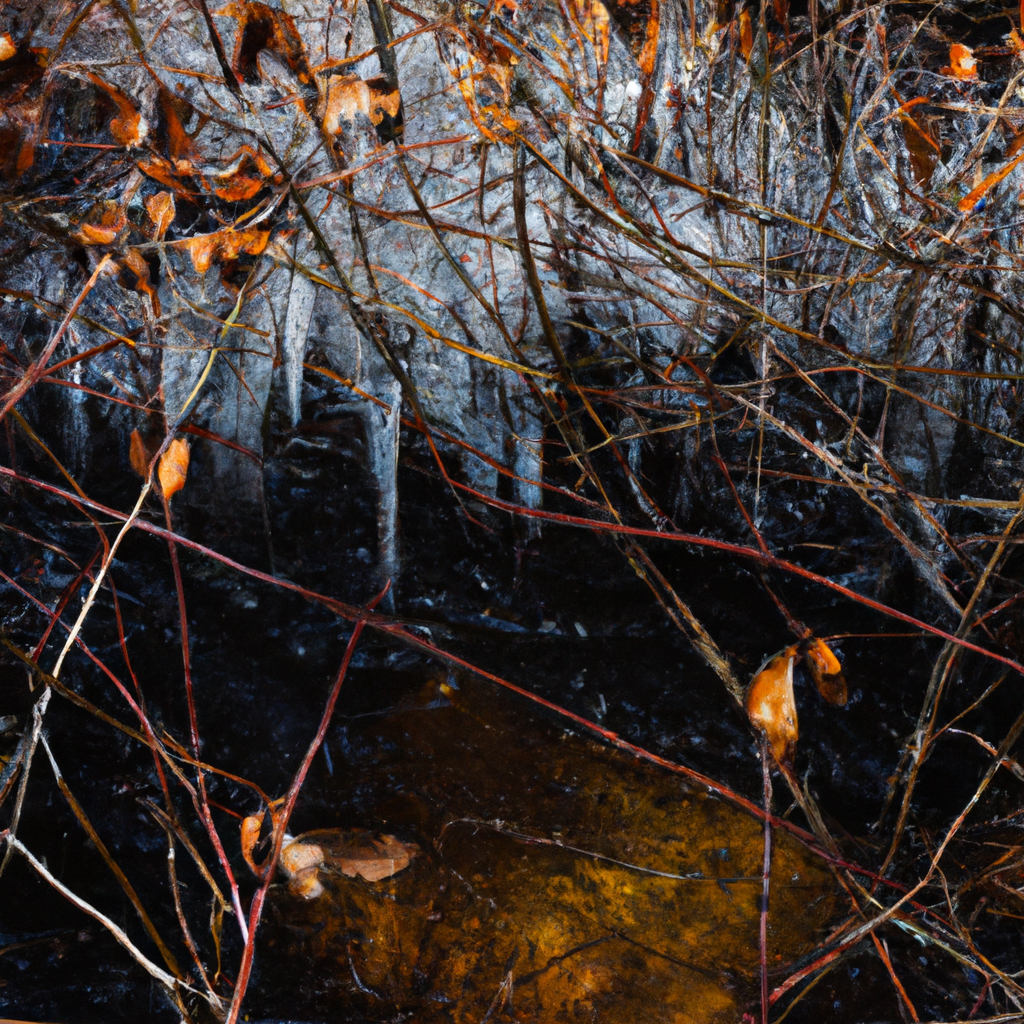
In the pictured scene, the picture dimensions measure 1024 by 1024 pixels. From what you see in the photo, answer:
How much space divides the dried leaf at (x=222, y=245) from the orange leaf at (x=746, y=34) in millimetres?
899

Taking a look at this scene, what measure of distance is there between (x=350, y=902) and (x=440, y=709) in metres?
0.33

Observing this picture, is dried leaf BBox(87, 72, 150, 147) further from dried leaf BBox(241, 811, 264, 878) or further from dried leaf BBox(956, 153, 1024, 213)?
dried leaf BBox(956, 153, 1024, 213)

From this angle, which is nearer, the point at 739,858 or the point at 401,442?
the point at 739,858

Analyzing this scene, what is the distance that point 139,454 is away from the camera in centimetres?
115

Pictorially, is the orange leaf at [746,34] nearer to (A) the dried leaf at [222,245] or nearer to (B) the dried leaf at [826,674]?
(A) the dried leaf at [222,245]

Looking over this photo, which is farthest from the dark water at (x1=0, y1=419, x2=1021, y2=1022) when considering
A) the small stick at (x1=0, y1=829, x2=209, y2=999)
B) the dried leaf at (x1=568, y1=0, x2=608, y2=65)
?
the dried leaf at (x1=568, y1=0, x2=608, y2=65)

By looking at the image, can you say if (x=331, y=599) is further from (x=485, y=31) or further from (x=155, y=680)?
(x=485, y=31)

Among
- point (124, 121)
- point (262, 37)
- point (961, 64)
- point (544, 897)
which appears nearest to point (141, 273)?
point (124, 121)

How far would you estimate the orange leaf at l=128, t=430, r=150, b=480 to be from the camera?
3.78 feet

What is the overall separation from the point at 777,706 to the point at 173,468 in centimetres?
113

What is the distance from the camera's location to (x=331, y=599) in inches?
44.3

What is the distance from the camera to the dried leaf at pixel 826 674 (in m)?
1.11

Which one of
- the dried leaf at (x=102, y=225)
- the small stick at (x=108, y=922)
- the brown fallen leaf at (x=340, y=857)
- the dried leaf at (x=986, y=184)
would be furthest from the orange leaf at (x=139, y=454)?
the dried leaf at (x=986, y=184)

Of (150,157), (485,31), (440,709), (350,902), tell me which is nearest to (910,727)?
(440,709)
